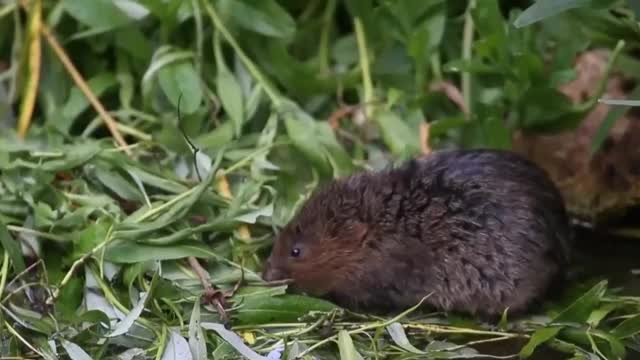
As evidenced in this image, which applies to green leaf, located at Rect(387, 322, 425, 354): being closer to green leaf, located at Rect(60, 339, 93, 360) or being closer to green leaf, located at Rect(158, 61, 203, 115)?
green leaf, located at Rect(60, 339, 93, 360)

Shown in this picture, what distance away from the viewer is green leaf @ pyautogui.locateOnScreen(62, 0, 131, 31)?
13.8 ft

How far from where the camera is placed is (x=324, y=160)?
3.96 meters

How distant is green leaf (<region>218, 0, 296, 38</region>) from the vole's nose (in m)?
0.92

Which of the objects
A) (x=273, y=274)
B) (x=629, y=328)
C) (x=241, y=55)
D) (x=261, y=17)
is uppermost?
(x=261, y=17)

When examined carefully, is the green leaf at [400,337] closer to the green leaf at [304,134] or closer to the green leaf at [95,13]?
the green leaf at [304,134]

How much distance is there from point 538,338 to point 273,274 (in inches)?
31.0

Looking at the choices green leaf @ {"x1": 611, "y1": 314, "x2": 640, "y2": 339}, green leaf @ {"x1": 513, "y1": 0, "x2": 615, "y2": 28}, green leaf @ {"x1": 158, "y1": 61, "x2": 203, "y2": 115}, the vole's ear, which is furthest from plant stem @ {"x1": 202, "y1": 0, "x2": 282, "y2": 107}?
green leaf @ {"x1": 611, "y1": 314, "x2": 640, "y2": 339}

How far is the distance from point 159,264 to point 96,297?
0.19m

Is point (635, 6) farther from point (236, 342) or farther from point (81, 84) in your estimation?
point (81, 84)

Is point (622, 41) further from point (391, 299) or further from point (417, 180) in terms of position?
point (391, 299)

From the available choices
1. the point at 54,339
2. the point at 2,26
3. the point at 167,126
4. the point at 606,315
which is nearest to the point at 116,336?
the point at 54,339

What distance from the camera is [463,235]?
3477 millimetres

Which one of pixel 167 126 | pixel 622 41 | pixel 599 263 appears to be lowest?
pixel 599 263

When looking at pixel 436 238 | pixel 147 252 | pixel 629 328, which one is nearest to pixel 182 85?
pixel 147 252
